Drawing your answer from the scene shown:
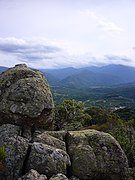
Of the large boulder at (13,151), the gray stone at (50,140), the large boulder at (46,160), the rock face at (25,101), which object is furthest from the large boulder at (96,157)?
the large boulder at (13,151)

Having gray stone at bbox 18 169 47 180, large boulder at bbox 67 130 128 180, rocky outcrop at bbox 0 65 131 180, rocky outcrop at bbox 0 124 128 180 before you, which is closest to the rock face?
rocky outcrop at bbox 0 65 131 180

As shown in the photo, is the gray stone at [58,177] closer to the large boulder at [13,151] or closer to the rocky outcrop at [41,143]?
the rocky outcrop at [41,143]

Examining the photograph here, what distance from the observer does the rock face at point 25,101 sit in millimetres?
21938

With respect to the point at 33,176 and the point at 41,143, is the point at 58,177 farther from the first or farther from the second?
the point at 41,143

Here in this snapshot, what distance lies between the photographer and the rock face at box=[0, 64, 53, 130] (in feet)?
72.0

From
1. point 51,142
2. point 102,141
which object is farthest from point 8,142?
point 102,141

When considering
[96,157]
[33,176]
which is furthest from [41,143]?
[96,157]

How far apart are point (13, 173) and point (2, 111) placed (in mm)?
5826

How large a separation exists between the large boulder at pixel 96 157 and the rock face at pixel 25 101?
121 inches

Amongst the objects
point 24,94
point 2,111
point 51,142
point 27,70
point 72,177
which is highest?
point 27,70

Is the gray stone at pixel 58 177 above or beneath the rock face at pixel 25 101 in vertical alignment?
beneath

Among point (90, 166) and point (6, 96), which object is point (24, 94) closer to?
point (6, 96)

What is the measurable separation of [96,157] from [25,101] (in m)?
7.18

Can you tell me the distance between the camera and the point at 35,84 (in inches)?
907
